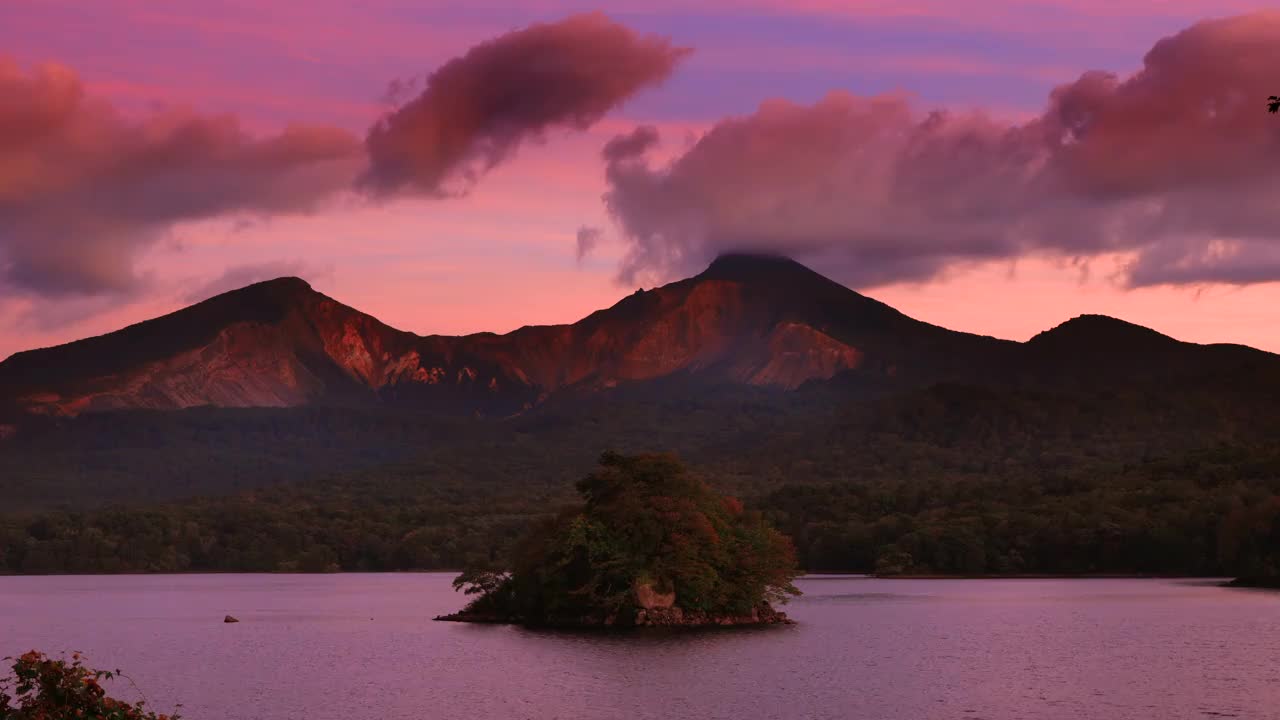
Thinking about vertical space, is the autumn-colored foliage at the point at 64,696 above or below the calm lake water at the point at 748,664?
above

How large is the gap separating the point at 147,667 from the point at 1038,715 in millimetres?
65008

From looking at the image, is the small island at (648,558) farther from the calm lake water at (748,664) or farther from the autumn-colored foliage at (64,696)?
the autumn-colored foliage at (64,696)

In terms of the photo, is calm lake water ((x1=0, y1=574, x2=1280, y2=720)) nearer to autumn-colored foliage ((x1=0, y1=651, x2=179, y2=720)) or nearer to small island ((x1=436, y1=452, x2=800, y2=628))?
small island ((x1=436, y1=452, x2=800, y2=628))

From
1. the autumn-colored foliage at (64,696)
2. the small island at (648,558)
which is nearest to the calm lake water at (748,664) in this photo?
the small island at (648,558)

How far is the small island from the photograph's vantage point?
125 metres

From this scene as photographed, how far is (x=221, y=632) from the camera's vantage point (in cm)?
14838

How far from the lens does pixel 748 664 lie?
102188 mm

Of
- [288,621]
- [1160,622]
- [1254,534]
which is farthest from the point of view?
[1254,534]

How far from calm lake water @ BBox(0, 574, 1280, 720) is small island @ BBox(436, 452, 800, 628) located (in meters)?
4.52

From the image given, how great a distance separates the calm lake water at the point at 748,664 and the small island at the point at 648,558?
4.52 meters

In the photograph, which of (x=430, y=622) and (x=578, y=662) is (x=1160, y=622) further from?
(x=430, y=622)

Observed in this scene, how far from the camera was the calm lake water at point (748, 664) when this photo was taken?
82062 mm

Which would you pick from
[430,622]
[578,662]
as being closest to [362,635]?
[430,622]

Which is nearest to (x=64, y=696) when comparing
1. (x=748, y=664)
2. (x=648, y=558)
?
(x=748, y=664)
